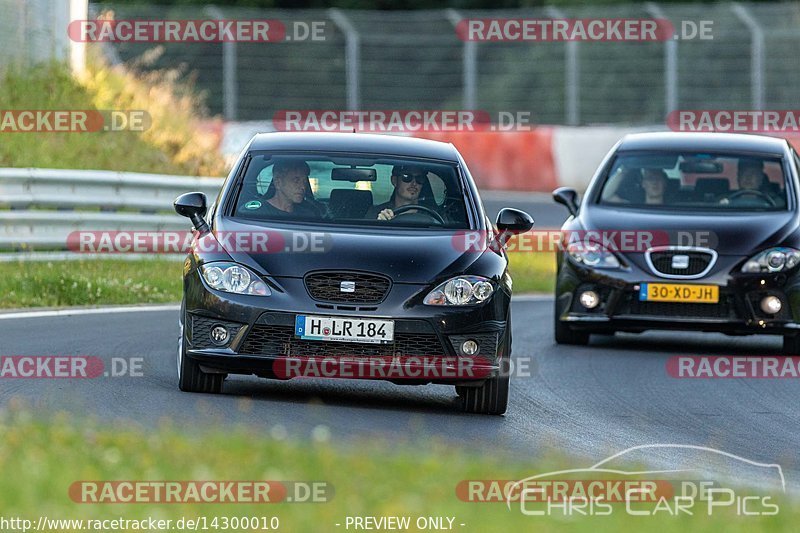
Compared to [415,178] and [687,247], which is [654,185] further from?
[415,178]

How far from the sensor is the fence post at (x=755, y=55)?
102 ft

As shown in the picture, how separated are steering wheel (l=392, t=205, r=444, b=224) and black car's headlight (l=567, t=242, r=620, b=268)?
360 centimetres

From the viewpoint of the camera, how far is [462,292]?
9.81 metres

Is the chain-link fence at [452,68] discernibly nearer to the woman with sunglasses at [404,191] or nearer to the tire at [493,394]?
the woman with sunglasses at [404,191]

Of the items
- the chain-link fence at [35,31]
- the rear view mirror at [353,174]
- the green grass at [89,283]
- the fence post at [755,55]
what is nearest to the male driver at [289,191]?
the rear view mirror at [353,174]

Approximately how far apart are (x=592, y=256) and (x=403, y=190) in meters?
3.74

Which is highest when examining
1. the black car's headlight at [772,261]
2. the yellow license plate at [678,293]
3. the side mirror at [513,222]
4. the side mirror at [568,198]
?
the side mirror at [513,222]

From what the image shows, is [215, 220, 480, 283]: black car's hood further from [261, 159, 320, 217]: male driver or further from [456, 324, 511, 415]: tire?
[456, 324, 511, 415]: tire

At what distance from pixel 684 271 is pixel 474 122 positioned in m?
19.1

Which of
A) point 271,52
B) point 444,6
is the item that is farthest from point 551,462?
point 444,6

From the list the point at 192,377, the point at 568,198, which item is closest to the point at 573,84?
the point at 568,198

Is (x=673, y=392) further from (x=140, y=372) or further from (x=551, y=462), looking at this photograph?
(x=551, y=462)

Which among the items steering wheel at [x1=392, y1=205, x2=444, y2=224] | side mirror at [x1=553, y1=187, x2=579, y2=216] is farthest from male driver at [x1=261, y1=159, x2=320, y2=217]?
side mirror at [x1=553, y1=187, x2=579, y2=216]

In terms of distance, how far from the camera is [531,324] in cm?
1619
